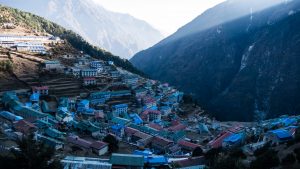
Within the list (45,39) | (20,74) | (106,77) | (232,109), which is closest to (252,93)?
(232,109)

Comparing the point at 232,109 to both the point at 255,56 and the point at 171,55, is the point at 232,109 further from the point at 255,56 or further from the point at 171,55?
the point at 171,55

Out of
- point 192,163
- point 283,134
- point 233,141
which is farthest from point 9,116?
point 283,134

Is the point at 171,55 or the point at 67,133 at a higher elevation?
the point at 171,55

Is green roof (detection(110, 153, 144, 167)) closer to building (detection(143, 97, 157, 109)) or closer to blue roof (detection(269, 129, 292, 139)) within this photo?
blue roof (detection(269, 129, 292, 139))

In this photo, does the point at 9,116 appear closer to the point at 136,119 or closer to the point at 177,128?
the point at 136,119

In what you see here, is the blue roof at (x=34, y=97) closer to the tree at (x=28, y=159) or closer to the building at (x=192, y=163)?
the building at (x=192, y=163)

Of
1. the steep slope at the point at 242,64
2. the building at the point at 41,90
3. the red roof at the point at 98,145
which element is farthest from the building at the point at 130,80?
the red roof at the point at 98,145
